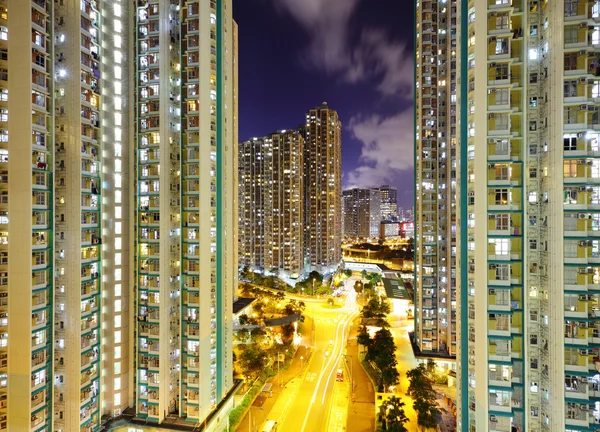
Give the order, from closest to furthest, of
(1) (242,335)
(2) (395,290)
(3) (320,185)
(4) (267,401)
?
1. (4) (267,401)
2. (1) (242,335)
3. (2) (395,290)
4. (3) (320,185)

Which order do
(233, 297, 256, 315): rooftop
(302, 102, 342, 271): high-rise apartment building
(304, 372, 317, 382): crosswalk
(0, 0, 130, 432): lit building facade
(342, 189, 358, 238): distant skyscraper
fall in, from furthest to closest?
(342, 189, 358, 238): distant skyscraper, (302, 102, 342, 271): high-rise apartment building, (233, 297, 256, 315): rooftop, (304, 372, 317, 382): crosswalk, (0, 0, 130, 432): lit building facade

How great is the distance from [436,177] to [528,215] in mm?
20091

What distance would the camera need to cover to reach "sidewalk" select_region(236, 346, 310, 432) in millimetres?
31969

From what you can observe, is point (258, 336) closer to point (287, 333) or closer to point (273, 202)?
point (287, 333)

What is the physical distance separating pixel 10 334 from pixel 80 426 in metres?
9.62

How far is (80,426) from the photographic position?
979 inches

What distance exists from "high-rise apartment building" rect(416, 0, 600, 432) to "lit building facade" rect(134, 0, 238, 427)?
21893 mm

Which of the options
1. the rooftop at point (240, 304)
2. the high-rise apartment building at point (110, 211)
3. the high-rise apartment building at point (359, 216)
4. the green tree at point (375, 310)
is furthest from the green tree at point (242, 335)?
the high-rise apartment building at point (359, 216)

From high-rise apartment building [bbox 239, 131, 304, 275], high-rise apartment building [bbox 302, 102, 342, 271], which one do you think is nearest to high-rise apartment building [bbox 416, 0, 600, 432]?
high-rise apartment building [bbox 239, 131, 304, 275]

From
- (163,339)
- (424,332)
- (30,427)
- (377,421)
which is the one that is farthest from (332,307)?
(30,427)

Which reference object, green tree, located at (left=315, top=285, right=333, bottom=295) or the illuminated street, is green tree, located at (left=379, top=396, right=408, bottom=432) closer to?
the illuminated street

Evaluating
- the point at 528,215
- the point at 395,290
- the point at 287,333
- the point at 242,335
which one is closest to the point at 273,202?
the point at 395,290

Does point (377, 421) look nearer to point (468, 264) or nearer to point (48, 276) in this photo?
point (468, 264)

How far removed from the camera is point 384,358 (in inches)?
1435
